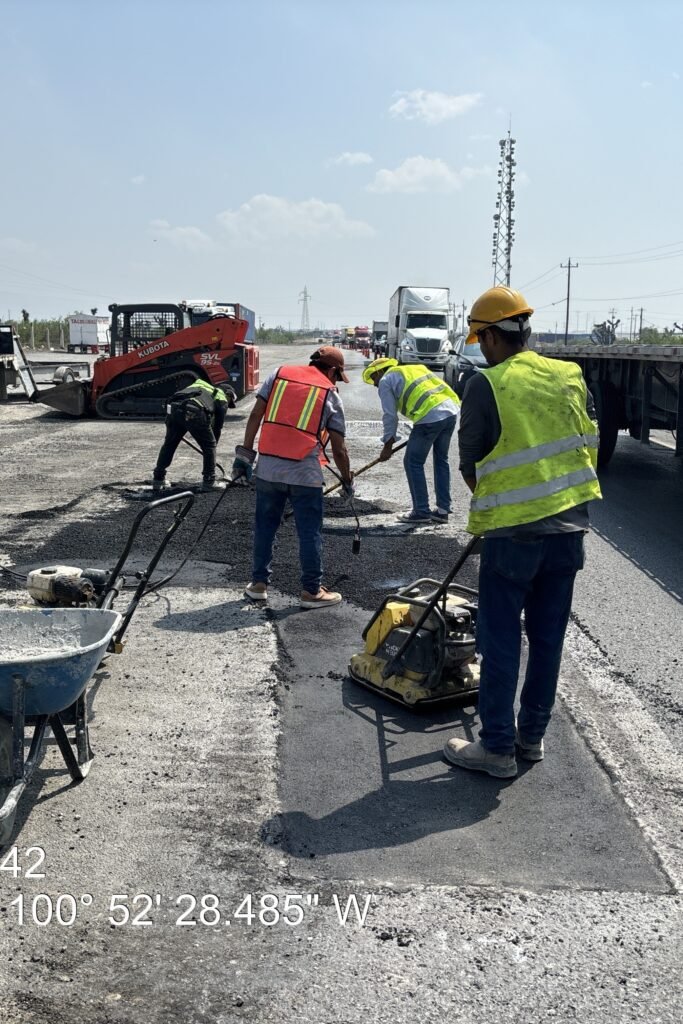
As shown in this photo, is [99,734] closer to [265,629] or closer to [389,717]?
[389,717]

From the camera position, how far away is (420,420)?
9.38 metres

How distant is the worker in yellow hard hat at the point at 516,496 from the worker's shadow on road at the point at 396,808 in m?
0.16

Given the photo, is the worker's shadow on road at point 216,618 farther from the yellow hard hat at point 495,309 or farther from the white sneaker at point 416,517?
the white sneaker at point 416,517

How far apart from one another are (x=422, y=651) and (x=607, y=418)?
913 centimetres

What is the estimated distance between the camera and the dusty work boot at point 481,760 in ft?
13.4

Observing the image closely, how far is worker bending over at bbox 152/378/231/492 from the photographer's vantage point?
10.9m

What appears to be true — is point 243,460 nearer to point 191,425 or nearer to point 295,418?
point 295,418

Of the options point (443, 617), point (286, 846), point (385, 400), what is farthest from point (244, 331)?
point (286, 846)

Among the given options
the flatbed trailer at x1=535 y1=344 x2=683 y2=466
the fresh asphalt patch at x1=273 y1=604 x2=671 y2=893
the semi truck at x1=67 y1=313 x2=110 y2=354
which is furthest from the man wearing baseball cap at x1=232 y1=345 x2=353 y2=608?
the semi truck at x1=67 y1=313 x2=110 y2=354

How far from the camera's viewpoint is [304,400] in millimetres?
6457

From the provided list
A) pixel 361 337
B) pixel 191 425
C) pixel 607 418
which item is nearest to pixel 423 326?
pixel 607 418

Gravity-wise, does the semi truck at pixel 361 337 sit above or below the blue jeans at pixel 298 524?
above

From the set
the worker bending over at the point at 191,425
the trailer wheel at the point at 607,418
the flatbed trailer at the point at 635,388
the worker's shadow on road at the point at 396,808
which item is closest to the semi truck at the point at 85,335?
the flatbed trailer at the point at 635,388

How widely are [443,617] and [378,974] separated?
2.10 meters
